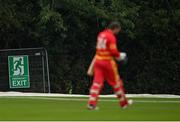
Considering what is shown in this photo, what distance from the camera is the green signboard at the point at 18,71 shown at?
3184 centimetres

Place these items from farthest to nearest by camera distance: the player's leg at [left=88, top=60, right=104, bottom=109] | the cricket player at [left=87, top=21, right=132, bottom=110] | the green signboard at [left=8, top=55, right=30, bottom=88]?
the green signboard at [left=8, top=55, right=30, bottom=88] < the player's leg at [left=88, top=60, right=104, bottom=109] < the cricket player at [left=87, top=21, right=132, bottom=110]

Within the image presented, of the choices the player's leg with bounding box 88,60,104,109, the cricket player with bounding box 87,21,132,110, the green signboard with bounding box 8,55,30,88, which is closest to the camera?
the cricket player with bounding box 87,21,132,110

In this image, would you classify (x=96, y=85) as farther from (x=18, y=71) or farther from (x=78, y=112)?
(x=18, y=71)

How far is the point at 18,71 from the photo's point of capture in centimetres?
3200

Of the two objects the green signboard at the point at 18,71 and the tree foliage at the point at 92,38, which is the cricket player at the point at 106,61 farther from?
the tree foliage at the point at 92,38

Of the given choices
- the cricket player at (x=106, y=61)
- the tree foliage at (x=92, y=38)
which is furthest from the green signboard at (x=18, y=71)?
the cricket player at (x=106, y=61)

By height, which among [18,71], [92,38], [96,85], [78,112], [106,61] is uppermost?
[92,38]

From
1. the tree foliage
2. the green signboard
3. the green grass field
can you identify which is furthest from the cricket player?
the tree foliage

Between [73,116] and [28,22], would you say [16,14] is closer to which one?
[28,22]

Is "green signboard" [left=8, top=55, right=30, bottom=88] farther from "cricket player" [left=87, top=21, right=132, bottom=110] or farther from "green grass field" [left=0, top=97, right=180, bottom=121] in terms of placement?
"cricket player" [left=87, top=21, right=132, bottom=110]

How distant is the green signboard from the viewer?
3184 centimetres

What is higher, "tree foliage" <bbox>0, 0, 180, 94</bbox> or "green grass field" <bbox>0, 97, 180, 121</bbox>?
"tree foliage" <bbox>0, 0, 180, 94</bbox>

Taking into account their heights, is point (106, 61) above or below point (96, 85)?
above

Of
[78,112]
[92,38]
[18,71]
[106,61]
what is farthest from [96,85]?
[92,38]
